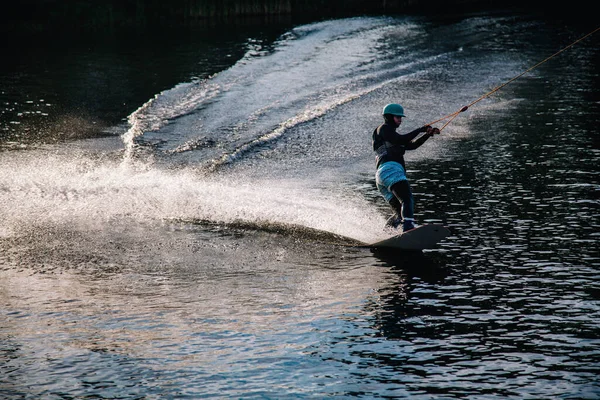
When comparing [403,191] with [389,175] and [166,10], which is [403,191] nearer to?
[389,175]

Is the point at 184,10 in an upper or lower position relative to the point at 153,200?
upper

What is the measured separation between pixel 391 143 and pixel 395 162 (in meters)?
0.28

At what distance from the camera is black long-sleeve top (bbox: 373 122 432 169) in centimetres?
1143

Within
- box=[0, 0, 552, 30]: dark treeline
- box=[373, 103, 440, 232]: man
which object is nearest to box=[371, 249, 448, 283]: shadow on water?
box=[373, 103, 440, 232]: man

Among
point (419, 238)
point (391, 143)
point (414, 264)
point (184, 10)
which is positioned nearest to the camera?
point (414, 264)

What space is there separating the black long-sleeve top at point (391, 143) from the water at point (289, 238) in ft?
3.84

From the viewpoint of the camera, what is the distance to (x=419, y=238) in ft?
35.4

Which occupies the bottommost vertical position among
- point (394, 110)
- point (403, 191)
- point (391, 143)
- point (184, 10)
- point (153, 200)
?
point (153, 200)

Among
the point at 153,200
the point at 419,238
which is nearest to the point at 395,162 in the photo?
the point at 419,238

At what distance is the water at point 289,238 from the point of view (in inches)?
294

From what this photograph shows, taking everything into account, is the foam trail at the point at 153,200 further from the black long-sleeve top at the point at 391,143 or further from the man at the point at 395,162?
the black long-sleeve top at the point at 391,143

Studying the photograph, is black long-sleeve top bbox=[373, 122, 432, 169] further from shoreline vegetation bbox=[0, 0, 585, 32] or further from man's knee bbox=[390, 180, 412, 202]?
shoreline vegetation bbox=[0, 0, 585, 32]

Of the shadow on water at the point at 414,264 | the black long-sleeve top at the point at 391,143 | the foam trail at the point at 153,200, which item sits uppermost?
the black long-sleeve top at the point at 391,143

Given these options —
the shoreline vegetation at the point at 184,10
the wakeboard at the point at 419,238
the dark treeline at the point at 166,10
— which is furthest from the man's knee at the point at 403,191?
the dark treeline at the point at 166,10
